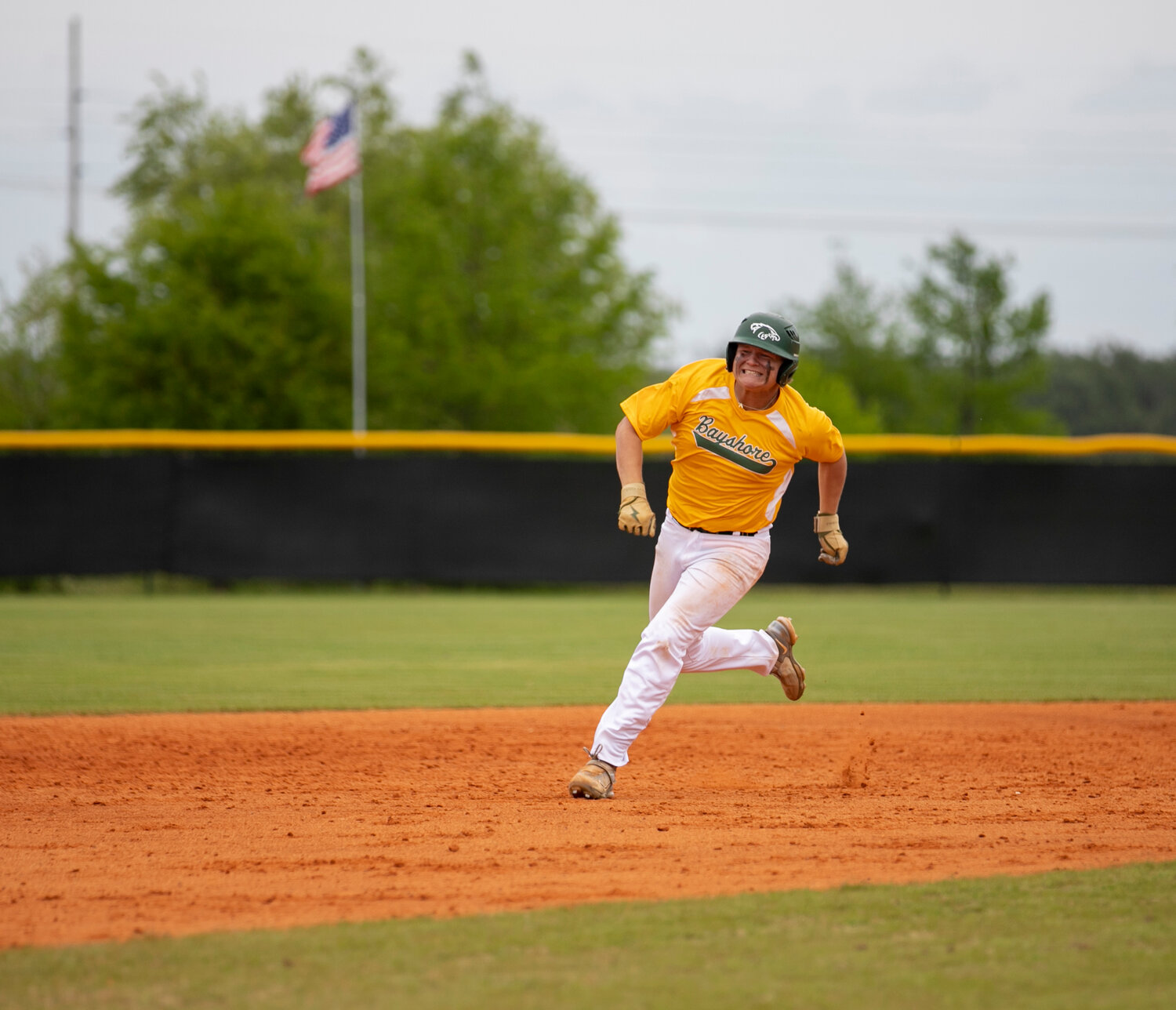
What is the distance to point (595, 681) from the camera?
10094mm

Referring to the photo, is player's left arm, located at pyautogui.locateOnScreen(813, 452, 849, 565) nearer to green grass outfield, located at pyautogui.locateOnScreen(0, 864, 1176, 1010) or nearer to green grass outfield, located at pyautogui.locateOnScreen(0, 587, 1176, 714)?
green grass outfield, located at pyautogui.locateOnScreen(0, 864, 1176, 1010)

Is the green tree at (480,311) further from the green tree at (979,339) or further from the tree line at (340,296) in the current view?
the green tree at (979,339)

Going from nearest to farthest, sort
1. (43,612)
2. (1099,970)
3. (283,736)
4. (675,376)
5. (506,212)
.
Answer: (1099,970) < (675,376) < (283,736) < (43,612) < (506,212)

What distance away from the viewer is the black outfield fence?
18.9 metres

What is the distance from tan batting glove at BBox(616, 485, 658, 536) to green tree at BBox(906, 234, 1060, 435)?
4212 cm

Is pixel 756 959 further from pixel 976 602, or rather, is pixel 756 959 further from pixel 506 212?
pixel 506 212

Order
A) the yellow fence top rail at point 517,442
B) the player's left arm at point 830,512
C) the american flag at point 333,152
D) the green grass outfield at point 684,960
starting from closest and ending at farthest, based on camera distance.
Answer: the green grass outfield at point 684,960 < the player's left arm at point 830,512 < the yellow fence top rail at point 517,442 < the american flag at point 333,152

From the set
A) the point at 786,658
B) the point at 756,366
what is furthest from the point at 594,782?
the point at 756,366

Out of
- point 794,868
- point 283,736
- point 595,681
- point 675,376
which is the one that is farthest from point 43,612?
point 794,868

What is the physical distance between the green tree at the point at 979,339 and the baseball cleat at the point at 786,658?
40.9 metres

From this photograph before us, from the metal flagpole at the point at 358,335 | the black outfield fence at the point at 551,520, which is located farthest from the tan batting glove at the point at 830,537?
the metal flagpole at the point at 358,335

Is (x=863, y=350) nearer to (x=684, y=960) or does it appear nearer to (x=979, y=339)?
(x=979, y=339)

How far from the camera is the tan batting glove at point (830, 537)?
19.3 feet

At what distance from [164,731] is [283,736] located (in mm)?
728
